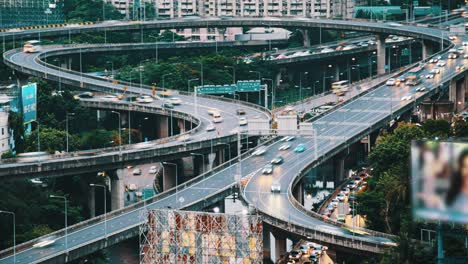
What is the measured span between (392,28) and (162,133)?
167 ft

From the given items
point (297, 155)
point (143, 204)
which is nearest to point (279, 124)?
point (297, 155)

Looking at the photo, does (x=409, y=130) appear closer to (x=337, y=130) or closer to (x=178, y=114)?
(x=337, y=130)

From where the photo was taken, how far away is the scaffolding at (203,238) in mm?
Answer: 83000

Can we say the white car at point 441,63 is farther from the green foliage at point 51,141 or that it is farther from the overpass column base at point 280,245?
the overpass column base at point 280,245

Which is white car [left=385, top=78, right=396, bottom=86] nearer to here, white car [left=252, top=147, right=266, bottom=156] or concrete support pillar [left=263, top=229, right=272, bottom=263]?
white car [left=252, top=147, right=266, bottom=156]

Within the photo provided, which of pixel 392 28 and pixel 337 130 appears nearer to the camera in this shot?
pixel 337 130

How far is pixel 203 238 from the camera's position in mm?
83938

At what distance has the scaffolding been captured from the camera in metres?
83.0

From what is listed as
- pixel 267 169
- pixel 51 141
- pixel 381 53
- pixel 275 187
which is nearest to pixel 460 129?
pixel 267 169

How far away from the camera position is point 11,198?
107 meters

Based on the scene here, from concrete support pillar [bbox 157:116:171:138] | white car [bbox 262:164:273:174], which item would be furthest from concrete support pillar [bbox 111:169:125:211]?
concrete support pillar [bbox 157:116:171:138]

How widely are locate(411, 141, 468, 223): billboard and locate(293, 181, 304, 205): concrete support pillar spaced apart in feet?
214

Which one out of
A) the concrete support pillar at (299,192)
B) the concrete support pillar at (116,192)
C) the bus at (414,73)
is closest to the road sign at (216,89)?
the bus at (414,73)

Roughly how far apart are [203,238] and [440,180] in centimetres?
3597
